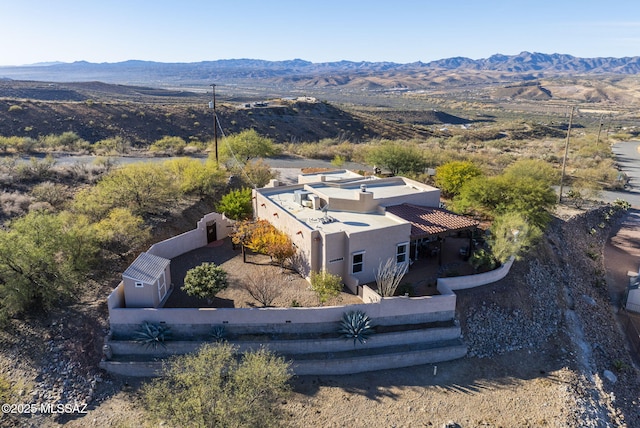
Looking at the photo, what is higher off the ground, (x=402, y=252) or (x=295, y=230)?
(x=295, y=230)

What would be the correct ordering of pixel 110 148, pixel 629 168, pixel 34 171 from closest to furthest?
pixel 34 171, pixel 110 148, pixel 629 168

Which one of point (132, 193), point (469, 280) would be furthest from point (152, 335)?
point (469, 280)

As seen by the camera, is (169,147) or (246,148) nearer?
(246,148)

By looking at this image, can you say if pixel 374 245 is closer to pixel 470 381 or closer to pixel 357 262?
pixel 357 262

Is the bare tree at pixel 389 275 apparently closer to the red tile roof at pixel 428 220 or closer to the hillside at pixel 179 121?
the red tile roof at pixel 428 220

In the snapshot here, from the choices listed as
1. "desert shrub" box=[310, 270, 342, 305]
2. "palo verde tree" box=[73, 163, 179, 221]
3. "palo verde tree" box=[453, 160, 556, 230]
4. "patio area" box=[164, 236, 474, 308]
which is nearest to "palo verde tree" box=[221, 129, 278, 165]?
"palo verde tree" box=[73, 163, 179, 221]

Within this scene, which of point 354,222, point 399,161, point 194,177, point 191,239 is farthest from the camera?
point 399,161

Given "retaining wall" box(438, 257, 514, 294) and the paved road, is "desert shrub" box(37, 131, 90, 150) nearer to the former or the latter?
"retaining wall" box(438, 257, 514, 294)
